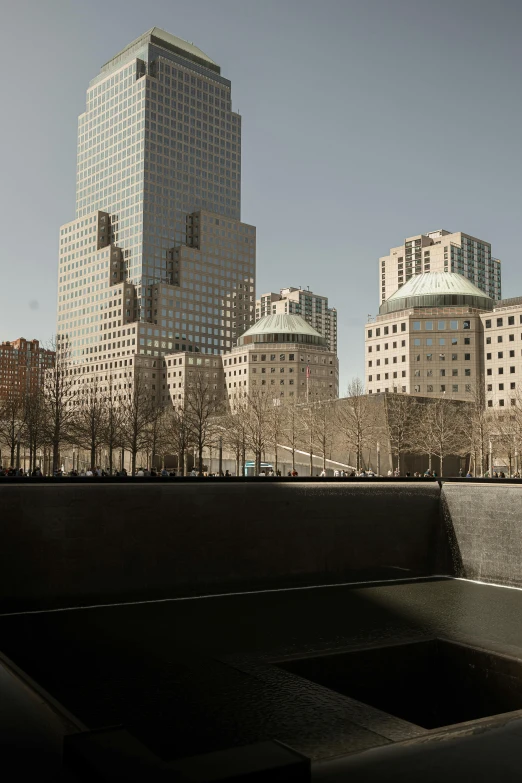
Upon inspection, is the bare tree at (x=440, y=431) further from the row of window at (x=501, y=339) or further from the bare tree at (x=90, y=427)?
the row of window at (x=501, y=339)

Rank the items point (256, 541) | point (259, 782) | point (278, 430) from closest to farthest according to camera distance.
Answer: point (259, 782) < point (256, 541) < point (278, 430)

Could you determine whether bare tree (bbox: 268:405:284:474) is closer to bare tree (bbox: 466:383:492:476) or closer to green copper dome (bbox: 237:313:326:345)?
bare tree (bbox: 466:383:492:476)

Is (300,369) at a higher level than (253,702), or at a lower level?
higher

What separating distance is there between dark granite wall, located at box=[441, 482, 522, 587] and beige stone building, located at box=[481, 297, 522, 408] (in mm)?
99567


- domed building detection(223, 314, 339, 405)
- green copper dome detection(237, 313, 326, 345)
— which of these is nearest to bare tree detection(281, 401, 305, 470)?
domed building detection(223, 314, 339, 405)

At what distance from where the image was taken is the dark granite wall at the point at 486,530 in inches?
832

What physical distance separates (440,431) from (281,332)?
105 meters

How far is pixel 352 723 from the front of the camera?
1009cm

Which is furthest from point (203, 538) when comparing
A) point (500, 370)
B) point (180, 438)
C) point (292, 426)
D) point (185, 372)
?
point (185, 372)

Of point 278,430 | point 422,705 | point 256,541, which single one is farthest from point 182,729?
point 278,430

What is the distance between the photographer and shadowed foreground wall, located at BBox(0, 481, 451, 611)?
1703 centimetres

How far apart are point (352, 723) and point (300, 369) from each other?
161m

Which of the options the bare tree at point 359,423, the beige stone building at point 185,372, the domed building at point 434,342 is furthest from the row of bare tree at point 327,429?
the beige stone building at point 185,372

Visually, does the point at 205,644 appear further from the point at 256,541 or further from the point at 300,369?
the point at 300,369
